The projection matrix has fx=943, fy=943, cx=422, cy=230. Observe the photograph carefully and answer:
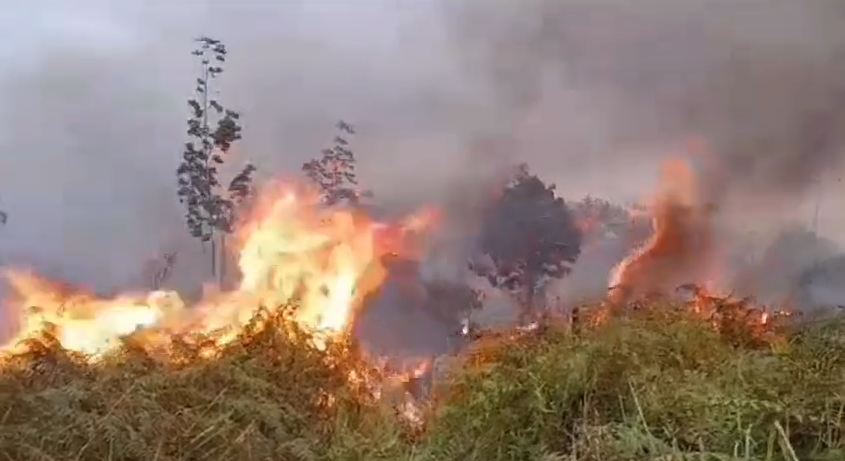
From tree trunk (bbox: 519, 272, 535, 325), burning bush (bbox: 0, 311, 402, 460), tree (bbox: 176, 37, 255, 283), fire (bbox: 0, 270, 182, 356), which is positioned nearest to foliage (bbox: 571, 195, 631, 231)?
tree trunk (bbox: 519, 272, 535, 325)

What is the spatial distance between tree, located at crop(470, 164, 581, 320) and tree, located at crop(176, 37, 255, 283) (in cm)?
111

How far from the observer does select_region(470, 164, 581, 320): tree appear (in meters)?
4.16

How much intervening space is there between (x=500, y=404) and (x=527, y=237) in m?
1.44

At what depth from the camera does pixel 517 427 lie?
2848 mm

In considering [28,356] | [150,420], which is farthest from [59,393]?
[28,356]

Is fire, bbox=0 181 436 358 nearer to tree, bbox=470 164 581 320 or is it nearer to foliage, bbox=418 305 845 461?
tree, bbox=470 164 581 320

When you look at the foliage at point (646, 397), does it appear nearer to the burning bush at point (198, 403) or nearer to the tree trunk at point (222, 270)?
the burning bush at point (198, 403)

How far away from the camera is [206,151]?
4148 mm

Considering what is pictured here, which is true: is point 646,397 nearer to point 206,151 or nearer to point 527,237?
point 527,237

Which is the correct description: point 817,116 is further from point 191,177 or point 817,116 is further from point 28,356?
point 28,356

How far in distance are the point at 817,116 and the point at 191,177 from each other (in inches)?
108

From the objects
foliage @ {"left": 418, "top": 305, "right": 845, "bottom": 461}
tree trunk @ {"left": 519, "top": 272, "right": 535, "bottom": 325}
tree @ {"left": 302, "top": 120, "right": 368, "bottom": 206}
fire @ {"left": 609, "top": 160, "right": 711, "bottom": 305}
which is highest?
tree @ {"left": 302, "top": 120, "right": 368, "bottom": 206}

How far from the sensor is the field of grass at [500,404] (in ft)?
7.76

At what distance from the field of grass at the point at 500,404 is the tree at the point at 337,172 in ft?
3.10
